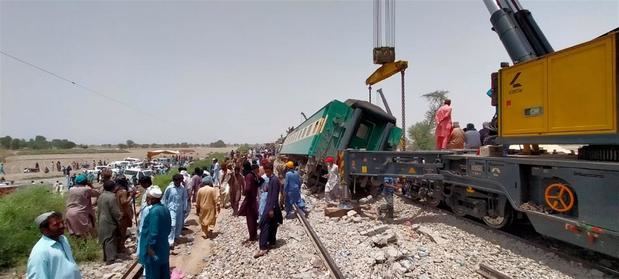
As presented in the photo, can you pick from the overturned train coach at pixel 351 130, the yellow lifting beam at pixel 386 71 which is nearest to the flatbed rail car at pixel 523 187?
the overturned train coach at pixel 351 130

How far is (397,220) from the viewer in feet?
27.2

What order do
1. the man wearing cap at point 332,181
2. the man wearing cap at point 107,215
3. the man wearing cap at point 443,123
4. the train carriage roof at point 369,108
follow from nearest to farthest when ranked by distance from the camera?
the man wearing cap at point 107,215 → the man wearing cap at point 443,123 → the man wearing cap at point 332,181 → the train carriage roof at point 369,108

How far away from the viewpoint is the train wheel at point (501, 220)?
21.5 feet

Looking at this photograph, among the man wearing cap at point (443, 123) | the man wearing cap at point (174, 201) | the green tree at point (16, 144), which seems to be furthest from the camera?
the green tree at point (16, 144)

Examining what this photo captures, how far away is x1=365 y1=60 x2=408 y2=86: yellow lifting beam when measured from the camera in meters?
14.2

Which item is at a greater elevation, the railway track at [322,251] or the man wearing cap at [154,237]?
the man wearing cap at [154,237]

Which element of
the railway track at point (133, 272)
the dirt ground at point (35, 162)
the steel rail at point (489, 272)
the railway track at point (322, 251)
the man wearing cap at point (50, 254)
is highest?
the man wearing cap at point (50, 254)

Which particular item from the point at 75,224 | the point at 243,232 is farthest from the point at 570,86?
the point at 75,224

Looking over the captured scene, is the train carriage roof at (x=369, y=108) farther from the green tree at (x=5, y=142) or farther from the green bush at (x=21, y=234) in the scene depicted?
the green tree at (x=5, y=142)

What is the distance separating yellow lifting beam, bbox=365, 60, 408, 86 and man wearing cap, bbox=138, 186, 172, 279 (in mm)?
11260

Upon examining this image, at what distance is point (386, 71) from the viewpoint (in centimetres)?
1515

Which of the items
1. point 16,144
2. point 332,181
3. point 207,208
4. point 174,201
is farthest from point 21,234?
point 16,144

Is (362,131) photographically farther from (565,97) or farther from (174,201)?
(565,97)

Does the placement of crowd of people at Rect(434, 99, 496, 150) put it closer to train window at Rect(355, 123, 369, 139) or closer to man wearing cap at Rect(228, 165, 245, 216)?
train window at Rect(355, 123, 369, 139)
